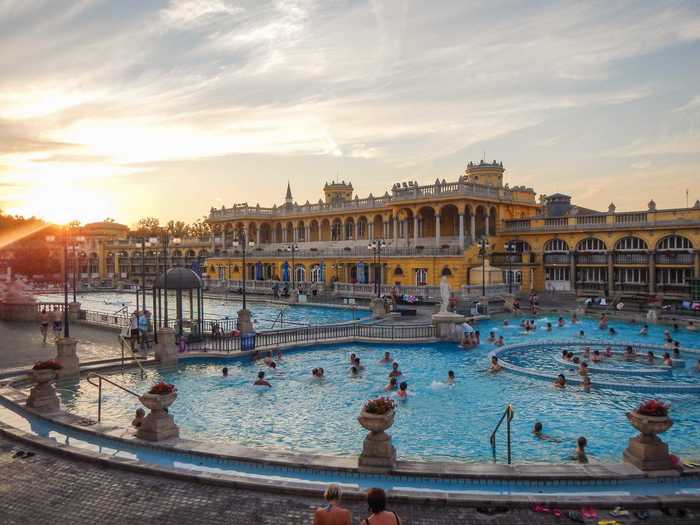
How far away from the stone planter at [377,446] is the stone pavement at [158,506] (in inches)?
51.6

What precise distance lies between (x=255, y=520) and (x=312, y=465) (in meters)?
2.12

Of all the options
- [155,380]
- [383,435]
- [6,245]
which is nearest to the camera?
[383,435]

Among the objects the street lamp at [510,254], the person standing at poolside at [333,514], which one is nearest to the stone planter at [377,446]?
the person standing at poolside at [333,514]

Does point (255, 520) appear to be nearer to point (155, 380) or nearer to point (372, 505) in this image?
point (372, 505)

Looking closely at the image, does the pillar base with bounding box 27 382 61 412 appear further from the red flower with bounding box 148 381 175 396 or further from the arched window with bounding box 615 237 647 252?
the arched window with bounding box 615 237 647 252

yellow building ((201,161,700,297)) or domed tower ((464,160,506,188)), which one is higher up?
domed tower ((464,160,506,188))

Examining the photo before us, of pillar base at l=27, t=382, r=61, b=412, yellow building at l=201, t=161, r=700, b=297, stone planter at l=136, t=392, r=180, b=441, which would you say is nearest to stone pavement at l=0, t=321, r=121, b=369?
pillar base at l=27, t=382, r=61, b=412

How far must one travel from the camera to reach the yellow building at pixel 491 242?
1756 inches

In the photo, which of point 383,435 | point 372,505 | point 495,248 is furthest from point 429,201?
point 372,505

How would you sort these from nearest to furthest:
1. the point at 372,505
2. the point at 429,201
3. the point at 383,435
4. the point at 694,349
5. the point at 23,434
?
the point at 372,505 → the point at 383,435 → the point at 23,434 → the point at 694,349 → the point at 429,201

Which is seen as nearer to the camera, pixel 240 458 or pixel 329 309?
pixel 240 458

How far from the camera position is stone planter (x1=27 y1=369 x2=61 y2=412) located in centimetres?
1427

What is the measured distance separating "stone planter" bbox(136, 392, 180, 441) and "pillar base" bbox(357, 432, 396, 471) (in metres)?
4.54

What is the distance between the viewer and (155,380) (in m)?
19.6
